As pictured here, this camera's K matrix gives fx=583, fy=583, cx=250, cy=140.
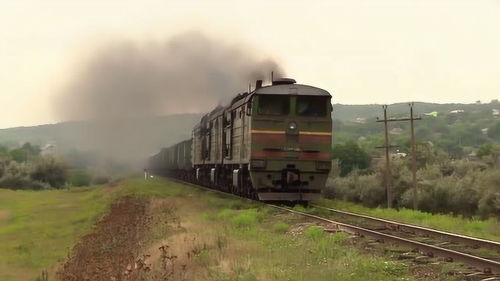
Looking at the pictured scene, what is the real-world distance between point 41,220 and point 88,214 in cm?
428

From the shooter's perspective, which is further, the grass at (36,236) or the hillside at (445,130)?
the hillside at (445,130)

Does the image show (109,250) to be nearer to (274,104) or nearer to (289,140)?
(289,140)

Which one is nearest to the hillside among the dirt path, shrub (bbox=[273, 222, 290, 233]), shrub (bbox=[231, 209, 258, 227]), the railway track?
the dirt path

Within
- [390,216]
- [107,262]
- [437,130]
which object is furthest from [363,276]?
[437,130]

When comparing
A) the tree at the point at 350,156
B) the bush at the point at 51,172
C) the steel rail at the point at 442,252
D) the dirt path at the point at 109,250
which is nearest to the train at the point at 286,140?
the dirt path at the point at 109,250

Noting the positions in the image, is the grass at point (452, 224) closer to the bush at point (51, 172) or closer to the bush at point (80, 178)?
the bush at point (80, 178)

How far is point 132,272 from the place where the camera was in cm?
1230

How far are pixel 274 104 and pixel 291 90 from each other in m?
0.87

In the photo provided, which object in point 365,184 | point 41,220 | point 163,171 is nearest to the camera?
point 41,220

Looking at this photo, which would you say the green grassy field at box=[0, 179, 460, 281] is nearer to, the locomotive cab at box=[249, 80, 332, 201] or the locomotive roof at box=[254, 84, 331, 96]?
the locomotive cab at box=[249, 80, 332, 201]

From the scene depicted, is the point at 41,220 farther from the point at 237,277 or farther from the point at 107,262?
the point at 237,277

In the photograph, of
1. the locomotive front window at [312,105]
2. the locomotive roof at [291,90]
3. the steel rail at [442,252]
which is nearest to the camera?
the steel rail at [442,252]

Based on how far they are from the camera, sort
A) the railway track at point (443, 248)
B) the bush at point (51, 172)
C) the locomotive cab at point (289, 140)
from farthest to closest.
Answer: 1. the bush at point (51, 172)
2. the locomotive cab at point (289, 140)
3. the railway track at point (443, 248)

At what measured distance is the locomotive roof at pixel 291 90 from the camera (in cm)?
2175
